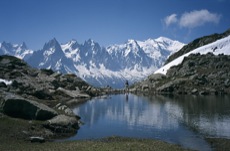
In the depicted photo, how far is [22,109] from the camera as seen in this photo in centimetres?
7494

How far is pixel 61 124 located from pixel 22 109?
10989 mm

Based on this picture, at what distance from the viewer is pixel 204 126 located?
80.9m

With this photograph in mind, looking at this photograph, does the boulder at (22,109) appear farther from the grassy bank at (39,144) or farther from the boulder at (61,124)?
the boulder at (61,124)

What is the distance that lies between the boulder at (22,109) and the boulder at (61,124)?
399 centimetres

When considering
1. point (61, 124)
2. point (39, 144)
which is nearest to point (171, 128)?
point (61, 124)

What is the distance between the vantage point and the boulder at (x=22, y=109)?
73.6 m

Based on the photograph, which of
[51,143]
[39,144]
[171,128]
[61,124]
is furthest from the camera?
[171,128]

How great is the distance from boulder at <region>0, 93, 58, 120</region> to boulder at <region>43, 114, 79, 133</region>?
3991mm

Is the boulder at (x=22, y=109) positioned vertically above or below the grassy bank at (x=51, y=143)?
above

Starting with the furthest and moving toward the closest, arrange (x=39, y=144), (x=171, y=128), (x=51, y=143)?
1. (x=171, y=128)
2. (x=51, y=143)
3. (x=39, y=144)

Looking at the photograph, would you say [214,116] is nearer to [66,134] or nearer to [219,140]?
[219,140]

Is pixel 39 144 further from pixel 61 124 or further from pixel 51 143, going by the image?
pixel 61 124

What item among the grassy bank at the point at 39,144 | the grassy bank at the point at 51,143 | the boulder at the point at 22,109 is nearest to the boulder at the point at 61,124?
the grassy bank at the point at 51,143

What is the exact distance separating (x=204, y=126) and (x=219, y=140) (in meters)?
18.0
